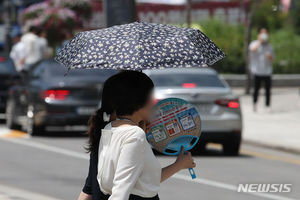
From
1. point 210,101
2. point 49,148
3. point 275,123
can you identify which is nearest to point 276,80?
point 275,123

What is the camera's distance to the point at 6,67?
19.8 meters

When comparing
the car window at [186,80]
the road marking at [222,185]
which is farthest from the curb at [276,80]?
the road marking at [222,185]

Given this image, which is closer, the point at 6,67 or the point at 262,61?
the point at 6,67

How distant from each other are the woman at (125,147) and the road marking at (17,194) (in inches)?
188

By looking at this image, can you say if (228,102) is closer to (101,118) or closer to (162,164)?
(162,164)

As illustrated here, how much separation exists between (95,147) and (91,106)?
1169 centimetres

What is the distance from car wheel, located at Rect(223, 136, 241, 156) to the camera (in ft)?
44.0

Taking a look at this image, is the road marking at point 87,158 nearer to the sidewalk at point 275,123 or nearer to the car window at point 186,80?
the car window at point 186,80

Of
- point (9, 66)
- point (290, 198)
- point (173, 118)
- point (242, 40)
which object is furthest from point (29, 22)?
point (173, 118)

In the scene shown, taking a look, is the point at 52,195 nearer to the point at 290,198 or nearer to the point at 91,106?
the point at 290,198

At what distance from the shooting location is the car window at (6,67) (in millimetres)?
19734

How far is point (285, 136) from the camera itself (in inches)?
622

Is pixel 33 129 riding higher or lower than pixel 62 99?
lower

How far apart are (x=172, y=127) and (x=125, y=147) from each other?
0.67 meters
